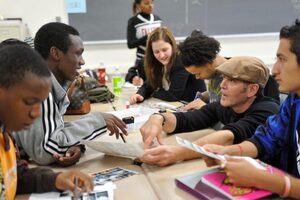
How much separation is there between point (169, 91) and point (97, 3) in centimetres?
188

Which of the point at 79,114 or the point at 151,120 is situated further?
the point at 79,114

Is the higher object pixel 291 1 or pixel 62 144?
pixel 291 1

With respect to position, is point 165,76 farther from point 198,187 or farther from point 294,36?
point 198,187

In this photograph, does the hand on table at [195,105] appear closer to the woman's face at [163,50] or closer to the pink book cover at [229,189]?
the woman's face at [163,50]

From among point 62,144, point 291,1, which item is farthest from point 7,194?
point 291,1

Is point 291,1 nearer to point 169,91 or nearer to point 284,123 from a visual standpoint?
point 169,91

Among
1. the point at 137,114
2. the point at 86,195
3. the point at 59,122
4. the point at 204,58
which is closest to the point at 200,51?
the point at 204,58

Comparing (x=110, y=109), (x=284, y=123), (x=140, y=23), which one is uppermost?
(x=140, y=23)

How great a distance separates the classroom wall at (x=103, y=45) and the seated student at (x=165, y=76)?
134 cm

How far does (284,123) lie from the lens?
146 cm

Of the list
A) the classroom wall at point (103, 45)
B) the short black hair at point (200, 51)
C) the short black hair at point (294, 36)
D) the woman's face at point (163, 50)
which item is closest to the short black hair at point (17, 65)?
the short black hair at point (294, 36)

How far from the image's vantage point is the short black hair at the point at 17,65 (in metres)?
1.00

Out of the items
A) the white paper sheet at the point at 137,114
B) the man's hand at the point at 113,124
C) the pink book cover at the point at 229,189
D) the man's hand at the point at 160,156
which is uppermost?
the man's hand at the point at 113,124

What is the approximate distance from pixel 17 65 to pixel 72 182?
441 mm
